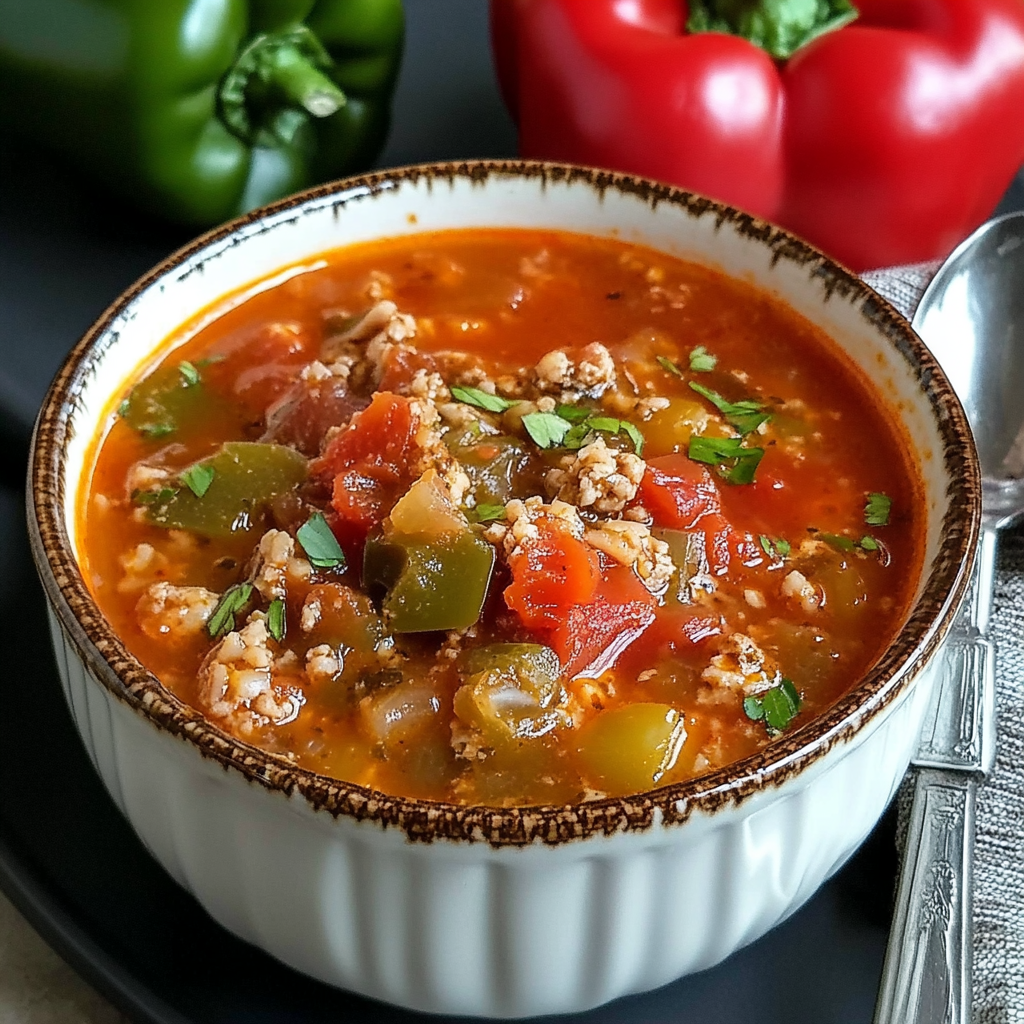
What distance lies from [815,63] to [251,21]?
1.15 meters

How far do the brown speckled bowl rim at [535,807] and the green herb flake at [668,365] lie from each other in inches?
10.5

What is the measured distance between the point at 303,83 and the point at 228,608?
142 cm

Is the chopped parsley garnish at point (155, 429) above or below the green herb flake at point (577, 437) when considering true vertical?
below

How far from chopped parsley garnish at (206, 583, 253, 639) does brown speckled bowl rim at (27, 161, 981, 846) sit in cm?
19


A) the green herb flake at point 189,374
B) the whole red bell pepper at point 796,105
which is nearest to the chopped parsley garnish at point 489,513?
the green herb flake at point 189,374

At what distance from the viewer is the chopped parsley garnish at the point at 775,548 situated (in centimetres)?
176

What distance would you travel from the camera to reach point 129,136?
2.63 meters

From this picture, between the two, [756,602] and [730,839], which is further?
[756,602]

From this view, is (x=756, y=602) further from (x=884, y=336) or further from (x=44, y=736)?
(x=44, y=736)

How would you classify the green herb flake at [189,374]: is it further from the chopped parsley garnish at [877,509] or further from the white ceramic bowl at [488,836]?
the chopped parsley garnish at [877,509]

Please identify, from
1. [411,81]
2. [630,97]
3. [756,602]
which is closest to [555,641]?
[756,602]

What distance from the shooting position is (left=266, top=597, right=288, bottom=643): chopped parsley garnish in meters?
1.63

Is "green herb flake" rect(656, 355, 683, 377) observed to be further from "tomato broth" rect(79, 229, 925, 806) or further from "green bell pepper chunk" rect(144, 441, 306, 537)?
"green bell pepper chunk" rect(144, 441, 306, 537)

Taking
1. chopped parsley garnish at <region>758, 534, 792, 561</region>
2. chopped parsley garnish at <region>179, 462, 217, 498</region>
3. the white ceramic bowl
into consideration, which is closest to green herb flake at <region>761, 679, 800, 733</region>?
the white ceramic bowl
